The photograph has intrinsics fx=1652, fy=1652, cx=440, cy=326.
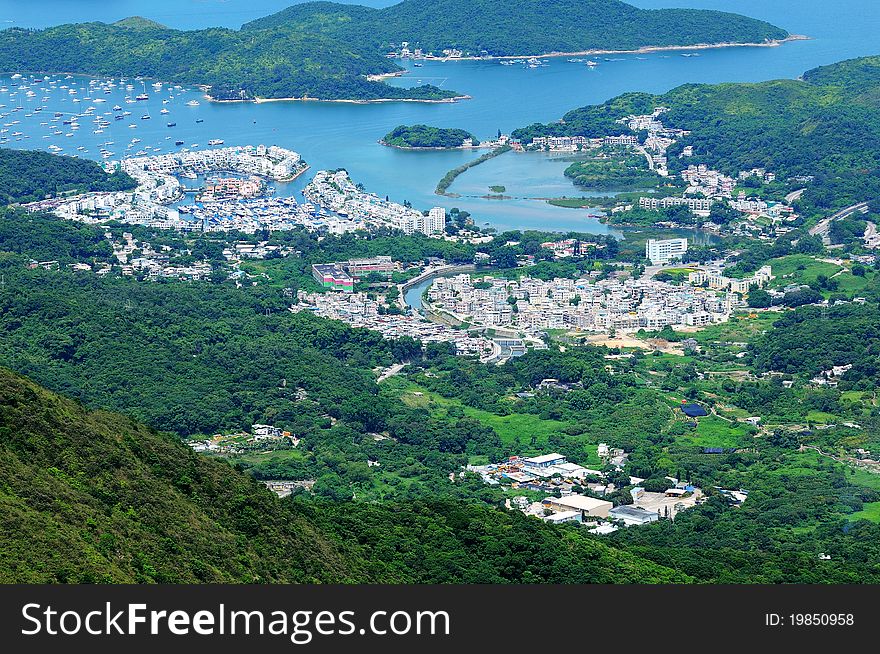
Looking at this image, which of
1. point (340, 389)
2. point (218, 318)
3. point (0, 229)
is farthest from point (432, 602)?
point (0, 229)

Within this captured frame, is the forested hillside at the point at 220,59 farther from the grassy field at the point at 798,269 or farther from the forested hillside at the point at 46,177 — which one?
the grassy field at the point at 798,269

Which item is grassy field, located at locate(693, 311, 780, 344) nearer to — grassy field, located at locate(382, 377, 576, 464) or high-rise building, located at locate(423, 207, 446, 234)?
grassy field, located at locate(382, 377, 576, 464)

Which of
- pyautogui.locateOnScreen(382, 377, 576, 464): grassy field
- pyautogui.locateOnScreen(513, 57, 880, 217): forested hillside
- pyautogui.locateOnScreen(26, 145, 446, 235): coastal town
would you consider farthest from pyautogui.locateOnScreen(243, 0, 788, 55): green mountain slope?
pyautogui.locateOnScreen(382, 377, 576, 464): grassy field

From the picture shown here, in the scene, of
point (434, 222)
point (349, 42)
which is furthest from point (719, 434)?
point (349, 42)

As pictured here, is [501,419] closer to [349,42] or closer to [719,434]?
[719,434]

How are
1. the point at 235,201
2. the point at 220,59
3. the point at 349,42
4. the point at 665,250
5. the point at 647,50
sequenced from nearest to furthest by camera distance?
1. the point at 665,250
2. the point at 235,201
3. the point at 220,59
4. the point at 349,42
5. the point at 647,50

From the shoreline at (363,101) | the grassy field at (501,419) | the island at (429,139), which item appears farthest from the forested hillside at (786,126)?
the grassy field at (501,419)

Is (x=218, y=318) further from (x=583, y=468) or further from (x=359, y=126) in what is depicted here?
(x=359, y=126)
